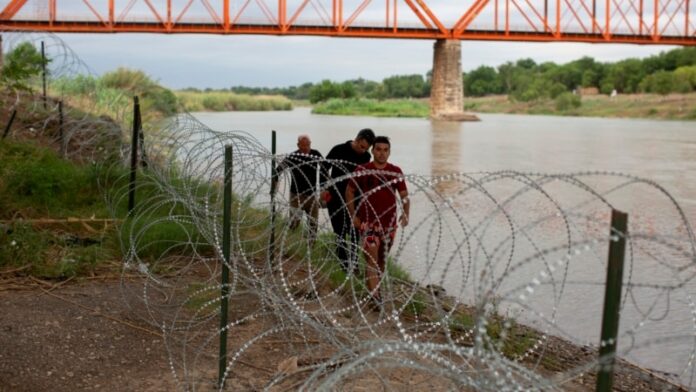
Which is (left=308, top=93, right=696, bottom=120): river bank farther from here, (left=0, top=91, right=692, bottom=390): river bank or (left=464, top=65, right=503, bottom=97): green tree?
(left=0, top=91, right=692, bottom=390): river bank

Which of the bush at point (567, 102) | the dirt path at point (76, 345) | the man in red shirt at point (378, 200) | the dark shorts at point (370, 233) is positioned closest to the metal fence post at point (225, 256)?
the dirt path at point (76, 345)

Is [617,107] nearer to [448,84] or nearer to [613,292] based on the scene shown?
[448,84]

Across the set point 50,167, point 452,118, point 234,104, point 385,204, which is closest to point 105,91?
point 50,167

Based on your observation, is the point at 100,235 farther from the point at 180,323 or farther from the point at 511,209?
the point at 511,209

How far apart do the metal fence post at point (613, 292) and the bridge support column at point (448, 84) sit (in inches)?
2981

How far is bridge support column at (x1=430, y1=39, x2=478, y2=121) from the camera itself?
259ft

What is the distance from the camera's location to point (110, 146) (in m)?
14.4

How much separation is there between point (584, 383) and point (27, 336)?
3.78 metres

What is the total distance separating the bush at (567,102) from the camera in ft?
325

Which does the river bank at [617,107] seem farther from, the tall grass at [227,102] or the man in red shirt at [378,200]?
the man in red shirt at [378,200]

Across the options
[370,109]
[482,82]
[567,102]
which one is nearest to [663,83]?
[567,102]

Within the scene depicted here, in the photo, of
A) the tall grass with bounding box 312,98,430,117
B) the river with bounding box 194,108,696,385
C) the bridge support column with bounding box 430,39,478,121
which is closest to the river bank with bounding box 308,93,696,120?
the tall grass with bounding box 312,98,430,117

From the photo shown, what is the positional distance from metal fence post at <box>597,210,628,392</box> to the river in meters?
0.11

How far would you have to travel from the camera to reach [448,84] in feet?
261
